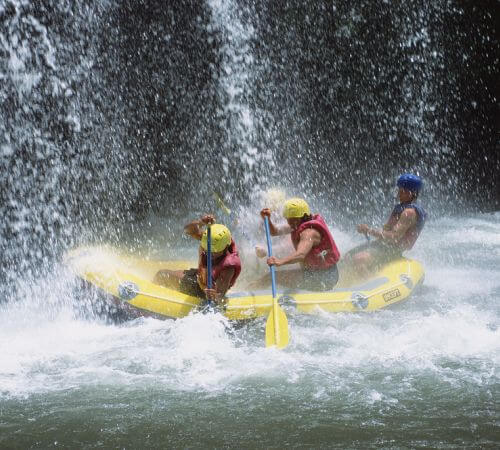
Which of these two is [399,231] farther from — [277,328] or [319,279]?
[277,328]

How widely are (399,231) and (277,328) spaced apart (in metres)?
2.41

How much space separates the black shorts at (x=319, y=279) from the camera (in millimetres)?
6879

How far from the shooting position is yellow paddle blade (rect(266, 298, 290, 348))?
18.4 ft

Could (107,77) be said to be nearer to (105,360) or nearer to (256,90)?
(256,90)

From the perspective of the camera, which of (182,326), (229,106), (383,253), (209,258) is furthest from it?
(229,106)

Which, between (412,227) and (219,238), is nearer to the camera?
(219,238)

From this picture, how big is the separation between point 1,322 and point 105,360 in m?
2.04

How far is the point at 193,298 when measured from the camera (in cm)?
641

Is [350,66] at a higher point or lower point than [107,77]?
higher

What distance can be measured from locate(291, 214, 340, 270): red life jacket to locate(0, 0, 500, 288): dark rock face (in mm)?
5686

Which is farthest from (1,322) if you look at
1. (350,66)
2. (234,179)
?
(350,66)

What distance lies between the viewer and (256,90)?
1288 cm

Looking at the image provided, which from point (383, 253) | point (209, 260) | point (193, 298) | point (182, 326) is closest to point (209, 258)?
point (209, 260)

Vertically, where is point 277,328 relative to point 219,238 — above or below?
below
